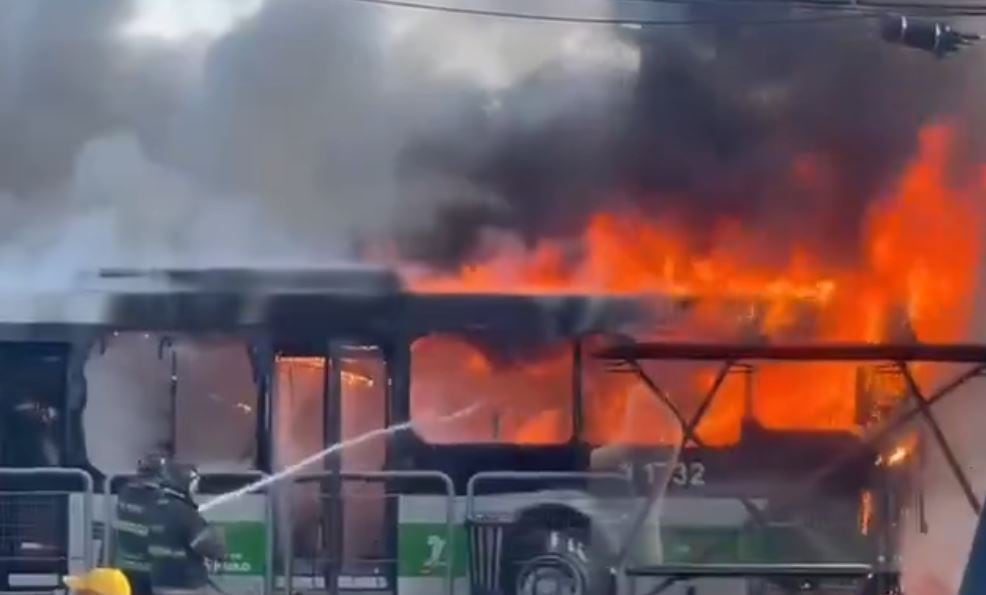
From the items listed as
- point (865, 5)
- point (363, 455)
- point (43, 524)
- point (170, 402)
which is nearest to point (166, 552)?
point (43, 524)

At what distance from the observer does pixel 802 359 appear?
797cm

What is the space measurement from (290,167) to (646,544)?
252cm

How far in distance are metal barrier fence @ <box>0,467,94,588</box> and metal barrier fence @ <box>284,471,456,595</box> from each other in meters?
0.95

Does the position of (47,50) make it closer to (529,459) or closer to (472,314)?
(472,314)

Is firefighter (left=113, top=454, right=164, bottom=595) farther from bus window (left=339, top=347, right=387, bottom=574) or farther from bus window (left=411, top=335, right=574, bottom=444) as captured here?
bus window (left=411, top=335, right=574, bottom=444)

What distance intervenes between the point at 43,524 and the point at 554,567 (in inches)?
96.8

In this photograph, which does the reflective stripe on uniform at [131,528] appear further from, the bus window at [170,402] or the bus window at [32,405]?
the bus window at [32,405]

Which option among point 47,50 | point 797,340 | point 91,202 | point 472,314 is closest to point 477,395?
point 472,314

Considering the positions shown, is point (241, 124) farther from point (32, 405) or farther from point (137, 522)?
point (137, 522)

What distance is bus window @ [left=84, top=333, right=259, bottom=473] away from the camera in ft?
25.7

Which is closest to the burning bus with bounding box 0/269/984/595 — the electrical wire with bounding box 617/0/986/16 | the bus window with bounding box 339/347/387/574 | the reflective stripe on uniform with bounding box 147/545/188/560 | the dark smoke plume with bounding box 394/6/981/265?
the bus window with bounding box 339/347/387/574

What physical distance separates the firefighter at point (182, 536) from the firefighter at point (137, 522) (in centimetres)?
3

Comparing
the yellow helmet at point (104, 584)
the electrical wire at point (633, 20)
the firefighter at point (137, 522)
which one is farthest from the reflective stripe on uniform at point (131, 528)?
the electrical wire at point (633, 20)

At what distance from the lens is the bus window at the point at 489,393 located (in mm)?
7863
